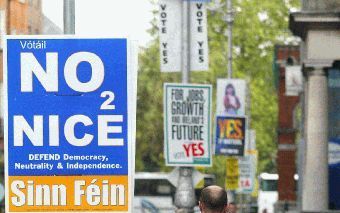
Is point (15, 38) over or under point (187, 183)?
over

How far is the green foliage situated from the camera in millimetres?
87375

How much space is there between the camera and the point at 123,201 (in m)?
9.55

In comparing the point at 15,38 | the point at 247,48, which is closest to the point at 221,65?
the point at 247,48

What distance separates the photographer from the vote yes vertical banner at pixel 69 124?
9.47 meters

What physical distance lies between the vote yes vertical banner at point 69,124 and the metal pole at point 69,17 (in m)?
0.43

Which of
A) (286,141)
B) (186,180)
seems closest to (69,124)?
(186,180)

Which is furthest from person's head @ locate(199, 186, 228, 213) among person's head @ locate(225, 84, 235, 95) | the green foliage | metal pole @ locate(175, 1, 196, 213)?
the green foliage

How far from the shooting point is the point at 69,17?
10086mm

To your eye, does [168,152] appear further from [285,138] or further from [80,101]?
[285,138]

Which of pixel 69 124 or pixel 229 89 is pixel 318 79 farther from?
pixel 69 124

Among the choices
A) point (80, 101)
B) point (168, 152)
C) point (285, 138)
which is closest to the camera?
point (80, 101)

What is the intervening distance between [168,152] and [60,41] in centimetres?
1748

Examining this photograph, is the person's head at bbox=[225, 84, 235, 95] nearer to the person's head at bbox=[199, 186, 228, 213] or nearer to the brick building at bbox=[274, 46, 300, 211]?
the brick building at bbox=[274, 46, 300, 211]

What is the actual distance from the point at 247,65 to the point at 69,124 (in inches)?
3139
